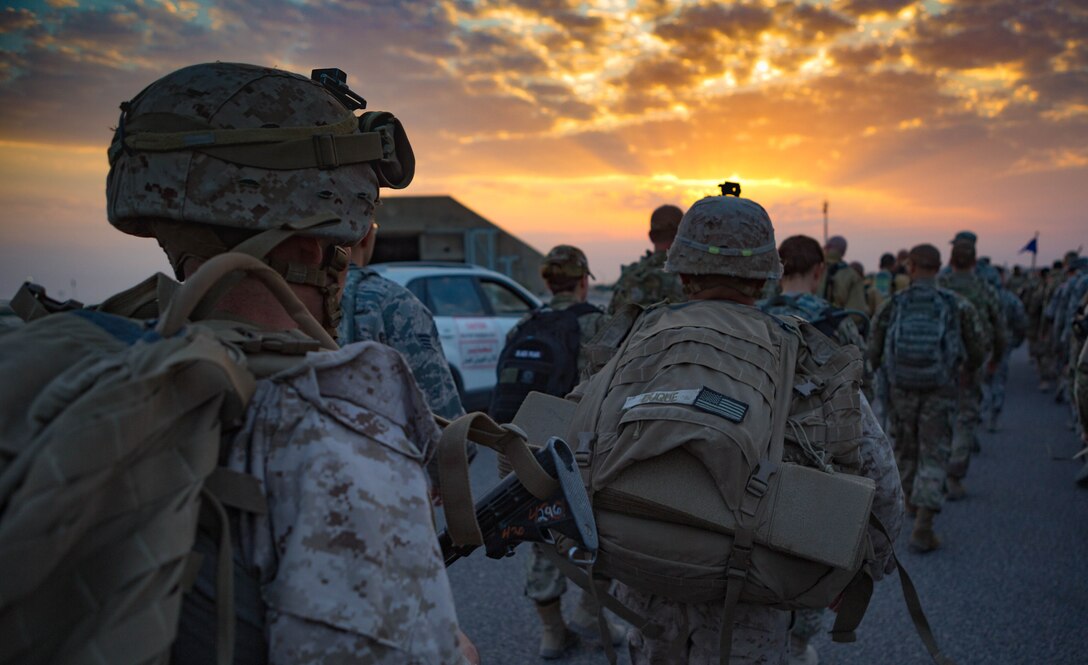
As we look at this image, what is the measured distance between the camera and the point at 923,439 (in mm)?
5391

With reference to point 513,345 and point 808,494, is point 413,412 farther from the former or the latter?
point 513,345

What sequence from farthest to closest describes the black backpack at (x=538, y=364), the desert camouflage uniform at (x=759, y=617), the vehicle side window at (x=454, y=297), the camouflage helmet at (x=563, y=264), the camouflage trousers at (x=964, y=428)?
the vehicle side window at (x=454, y=297)
the camouflage trousers at (x=964, y=428)
the camouflage helmet at (x=563, y=264)
the black backpack at (x=538, y=364)
the desert camouflage uniform at (x=759, y=617)

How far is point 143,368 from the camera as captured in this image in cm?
79

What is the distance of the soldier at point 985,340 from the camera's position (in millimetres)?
6410

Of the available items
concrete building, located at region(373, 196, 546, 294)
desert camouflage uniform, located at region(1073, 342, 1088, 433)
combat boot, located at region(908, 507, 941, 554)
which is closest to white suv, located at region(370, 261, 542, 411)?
combat boot, located at region(908, 507, 941, 554)

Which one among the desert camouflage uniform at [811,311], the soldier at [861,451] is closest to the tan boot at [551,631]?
the soldier at [861,451]

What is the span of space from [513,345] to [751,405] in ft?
7.54

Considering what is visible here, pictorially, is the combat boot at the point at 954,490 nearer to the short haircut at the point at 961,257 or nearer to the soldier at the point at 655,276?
the short haircut at the point at 961,257

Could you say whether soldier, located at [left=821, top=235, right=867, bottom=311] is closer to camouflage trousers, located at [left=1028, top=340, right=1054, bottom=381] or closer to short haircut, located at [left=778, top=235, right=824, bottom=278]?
short haircut, located at [left=778, top=235, right=824, bottom=278]

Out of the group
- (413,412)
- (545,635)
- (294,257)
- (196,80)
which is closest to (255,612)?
(413,412)

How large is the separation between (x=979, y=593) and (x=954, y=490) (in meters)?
2.13

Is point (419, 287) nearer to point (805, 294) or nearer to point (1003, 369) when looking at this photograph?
point (805, 294)

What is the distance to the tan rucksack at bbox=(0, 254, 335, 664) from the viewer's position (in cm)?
71

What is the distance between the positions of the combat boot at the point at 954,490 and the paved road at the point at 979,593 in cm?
7
